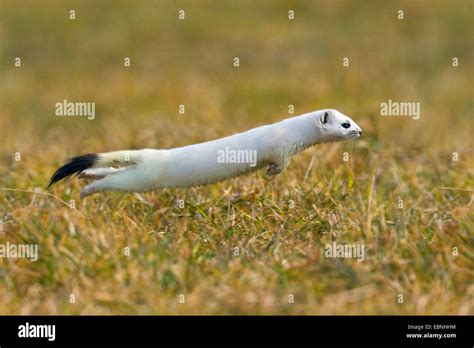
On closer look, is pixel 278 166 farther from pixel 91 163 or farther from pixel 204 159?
pixel 91 163

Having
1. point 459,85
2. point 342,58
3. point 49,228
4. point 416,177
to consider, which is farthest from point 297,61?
point 49,228

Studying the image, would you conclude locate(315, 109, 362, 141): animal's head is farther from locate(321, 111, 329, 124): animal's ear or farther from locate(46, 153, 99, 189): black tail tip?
locate(46, 153, 99, 189): black tail tip

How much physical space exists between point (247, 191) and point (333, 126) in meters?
0.80

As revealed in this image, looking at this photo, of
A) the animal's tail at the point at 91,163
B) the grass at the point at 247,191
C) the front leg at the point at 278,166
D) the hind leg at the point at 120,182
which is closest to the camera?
the grass at the point at 247,191

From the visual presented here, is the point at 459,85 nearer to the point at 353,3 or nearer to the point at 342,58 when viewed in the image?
the point at 342,58

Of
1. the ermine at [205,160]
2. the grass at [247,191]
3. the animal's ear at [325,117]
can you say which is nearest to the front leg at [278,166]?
the ermine at [205,160]

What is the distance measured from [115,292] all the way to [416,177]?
10.8ft

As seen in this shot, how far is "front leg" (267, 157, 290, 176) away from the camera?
6.82m

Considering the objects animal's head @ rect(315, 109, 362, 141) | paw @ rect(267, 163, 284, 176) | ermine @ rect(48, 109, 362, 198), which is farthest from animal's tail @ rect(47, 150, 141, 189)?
animal's head @ rect(315, 109, 362, 141)

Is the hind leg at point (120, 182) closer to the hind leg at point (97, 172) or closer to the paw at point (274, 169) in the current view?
the hind leg at point (97, 172)

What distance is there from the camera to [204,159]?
6.60m

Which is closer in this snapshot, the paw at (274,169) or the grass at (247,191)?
the grass at (247,191)

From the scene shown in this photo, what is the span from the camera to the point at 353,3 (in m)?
19.3

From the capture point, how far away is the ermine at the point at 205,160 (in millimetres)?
6590
